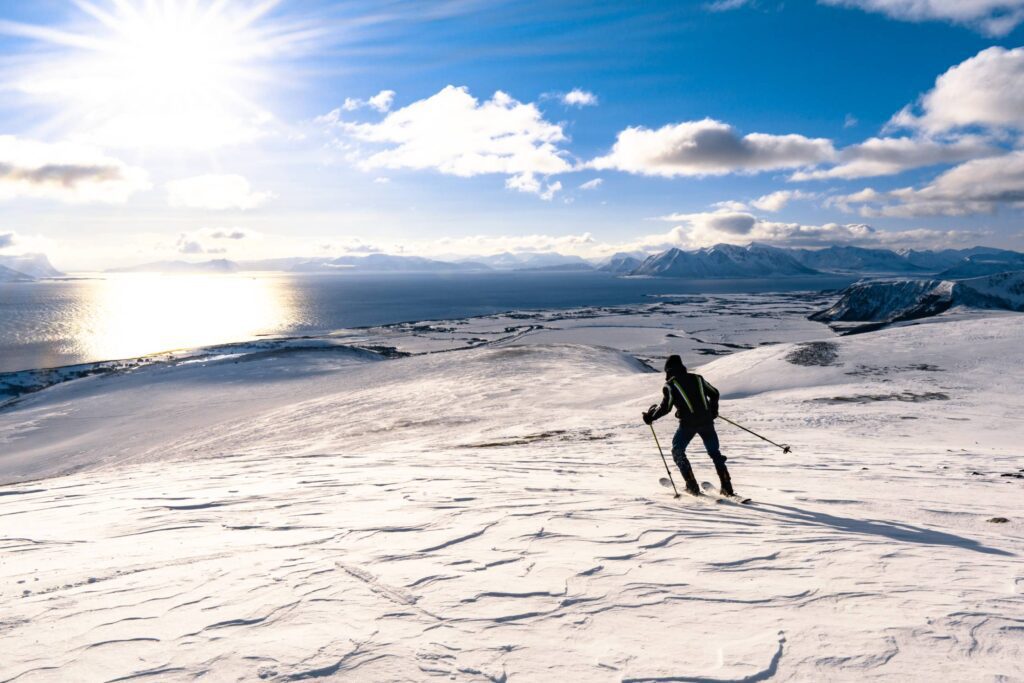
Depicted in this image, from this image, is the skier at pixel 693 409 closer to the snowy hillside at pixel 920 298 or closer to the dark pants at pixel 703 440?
the dark pants at pixel 703 440

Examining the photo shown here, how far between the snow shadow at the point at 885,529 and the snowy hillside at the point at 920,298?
111 meters

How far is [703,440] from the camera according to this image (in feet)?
28.4

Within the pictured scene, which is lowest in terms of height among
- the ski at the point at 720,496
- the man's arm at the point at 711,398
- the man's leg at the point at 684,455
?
the ski at the point at 720,496

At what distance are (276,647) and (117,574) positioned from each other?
2.83 m

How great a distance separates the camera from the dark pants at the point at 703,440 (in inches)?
345

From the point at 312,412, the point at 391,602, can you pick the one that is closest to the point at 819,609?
the point at 391,602

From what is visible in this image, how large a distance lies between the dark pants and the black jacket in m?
0.10

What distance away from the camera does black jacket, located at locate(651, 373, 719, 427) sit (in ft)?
29.2

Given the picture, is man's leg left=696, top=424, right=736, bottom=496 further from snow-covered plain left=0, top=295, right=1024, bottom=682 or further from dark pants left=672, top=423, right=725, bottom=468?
snow-covered plain left=0, top=295, right=1024, bottom=682

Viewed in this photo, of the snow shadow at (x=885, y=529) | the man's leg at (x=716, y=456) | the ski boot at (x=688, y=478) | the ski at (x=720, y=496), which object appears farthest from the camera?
the ski boot at (x=688, y=478)

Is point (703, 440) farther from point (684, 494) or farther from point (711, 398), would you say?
point (684, 494)

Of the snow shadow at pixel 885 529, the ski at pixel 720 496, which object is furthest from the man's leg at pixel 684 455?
the snow shadow at pixel 885 529

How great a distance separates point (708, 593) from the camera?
4930 millimetres

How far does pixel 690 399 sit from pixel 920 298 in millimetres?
124938
